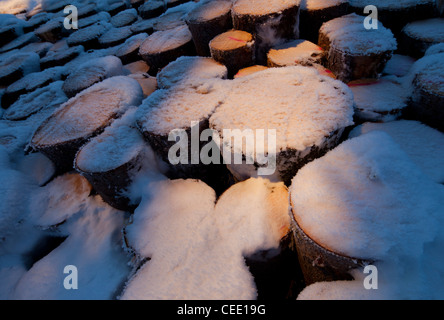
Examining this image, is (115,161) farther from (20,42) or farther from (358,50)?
(20,42)

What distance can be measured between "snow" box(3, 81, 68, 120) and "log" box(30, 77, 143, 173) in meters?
0.92

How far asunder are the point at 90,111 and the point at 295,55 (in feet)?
6.31

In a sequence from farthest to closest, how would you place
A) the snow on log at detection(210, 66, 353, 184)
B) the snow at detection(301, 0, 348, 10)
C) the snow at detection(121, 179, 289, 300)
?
the snow at detection(301, 0, 348, 10), the snow on log at detection(210, 66, 353, 184), the snow at detection(121, 179, 289, 300)

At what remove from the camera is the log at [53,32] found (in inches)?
183

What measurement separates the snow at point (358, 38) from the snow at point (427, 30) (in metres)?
0.50

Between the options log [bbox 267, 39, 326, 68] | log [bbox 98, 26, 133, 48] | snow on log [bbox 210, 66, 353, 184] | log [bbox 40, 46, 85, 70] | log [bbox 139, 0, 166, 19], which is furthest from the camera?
log [bbox 139, 0, 166, 19]

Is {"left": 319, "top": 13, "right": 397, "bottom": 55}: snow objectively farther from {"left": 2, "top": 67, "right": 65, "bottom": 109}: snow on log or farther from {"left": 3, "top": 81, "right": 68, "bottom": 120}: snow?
{"left": 2, "top": 67, "right": 65, "bottom": 109}: snow on log

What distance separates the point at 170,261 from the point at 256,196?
2.04 ft

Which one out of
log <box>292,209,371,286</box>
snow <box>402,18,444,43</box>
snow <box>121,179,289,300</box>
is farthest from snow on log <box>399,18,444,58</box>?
log <box>292,209,371,286</box>

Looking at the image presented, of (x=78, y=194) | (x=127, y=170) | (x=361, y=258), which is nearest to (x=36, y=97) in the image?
(x=78, y=194)

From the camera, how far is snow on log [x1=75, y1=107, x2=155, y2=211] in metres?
1.62

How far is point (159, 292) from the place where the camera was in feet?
4.12

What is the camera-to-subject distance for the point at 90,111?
2109 millimetres

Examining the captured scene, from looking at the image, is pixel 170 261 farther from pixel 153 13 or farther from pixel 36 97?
pixel 153 13
